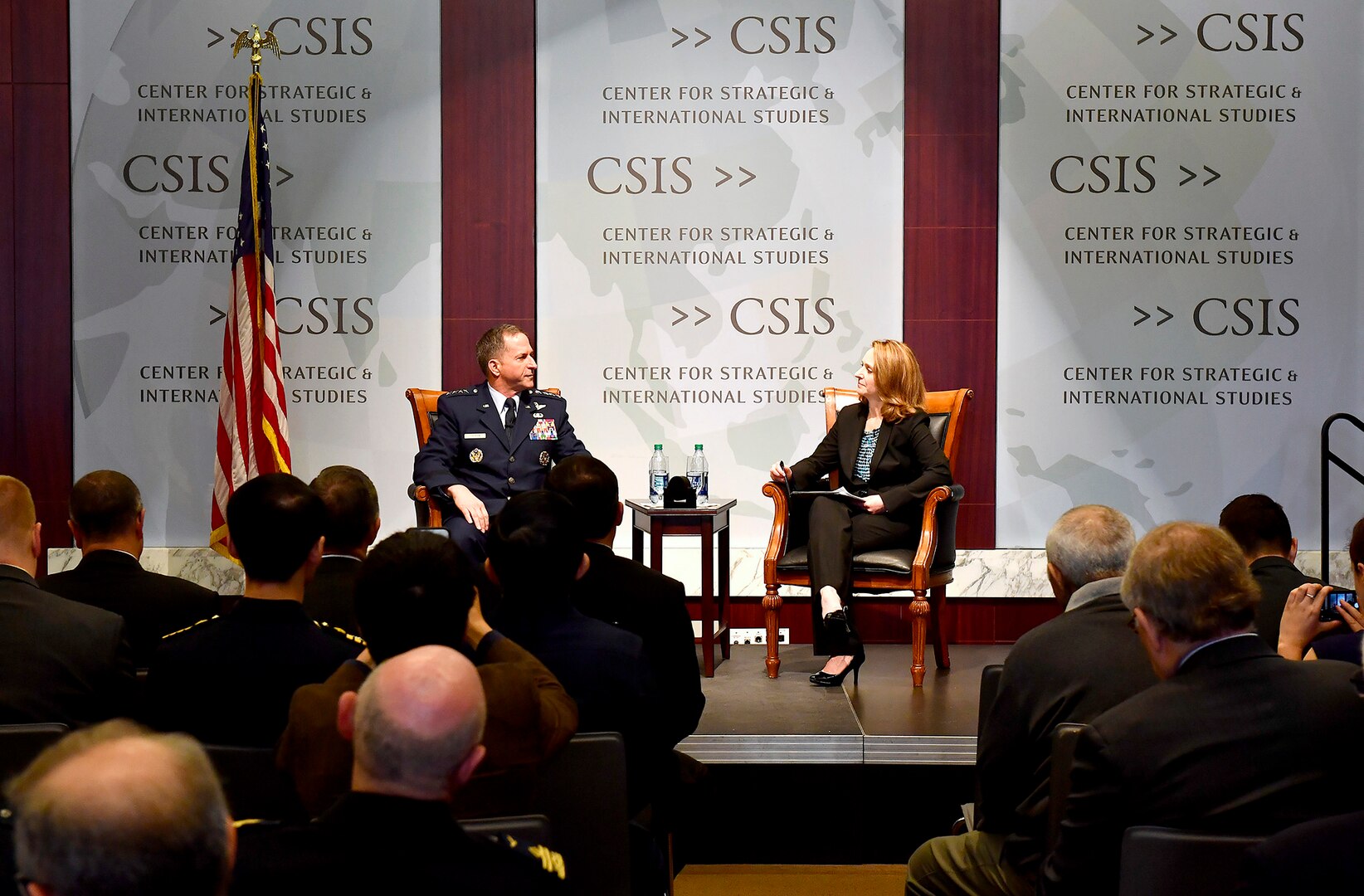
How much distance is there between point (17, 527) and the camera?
260 cm

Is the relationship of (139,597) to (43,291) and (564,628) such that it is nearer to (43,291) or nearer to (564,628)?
(564,628)

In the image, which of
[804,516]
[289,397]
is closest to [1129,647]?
[804,516]

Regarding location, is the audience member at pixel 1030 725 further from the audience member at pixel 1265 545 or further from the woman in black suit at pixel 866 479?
the woman in black suit at pixel 866 479

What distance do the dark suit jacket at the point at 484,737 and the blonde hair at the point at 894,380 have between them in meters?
3.27

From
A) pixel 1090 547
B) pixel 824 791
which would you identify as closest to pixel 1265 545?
pixel 1090 547

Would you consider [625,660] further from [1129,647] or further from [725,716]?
[725,716]

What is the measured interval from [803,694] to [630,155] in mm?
2600

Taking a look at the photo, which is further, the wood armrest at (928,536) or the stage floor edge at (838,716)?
the wood armrest at (928,536)

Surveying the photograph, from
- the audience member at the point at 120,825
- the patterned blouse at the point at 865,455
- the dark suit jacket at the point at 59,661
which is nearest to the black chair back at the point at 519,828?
the audience member at the point at 120,825

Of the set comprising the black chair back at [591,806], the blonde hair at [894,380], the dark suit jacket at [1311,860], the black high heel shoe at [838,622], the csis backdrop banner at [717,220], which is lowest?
the black high heel shoe at [838,622]

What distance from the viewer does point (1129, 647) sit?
7.50 ft

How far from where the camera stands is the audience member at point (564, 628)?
2.13 meters

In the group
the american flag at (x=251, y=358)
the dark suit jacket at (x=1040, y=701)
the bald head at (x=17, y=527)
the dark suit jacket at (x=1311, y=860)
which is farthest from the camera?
the american flag at (x=251, y=358)

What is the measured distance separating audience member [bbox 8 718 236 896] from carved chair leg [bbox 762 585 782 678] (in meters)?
3.62
